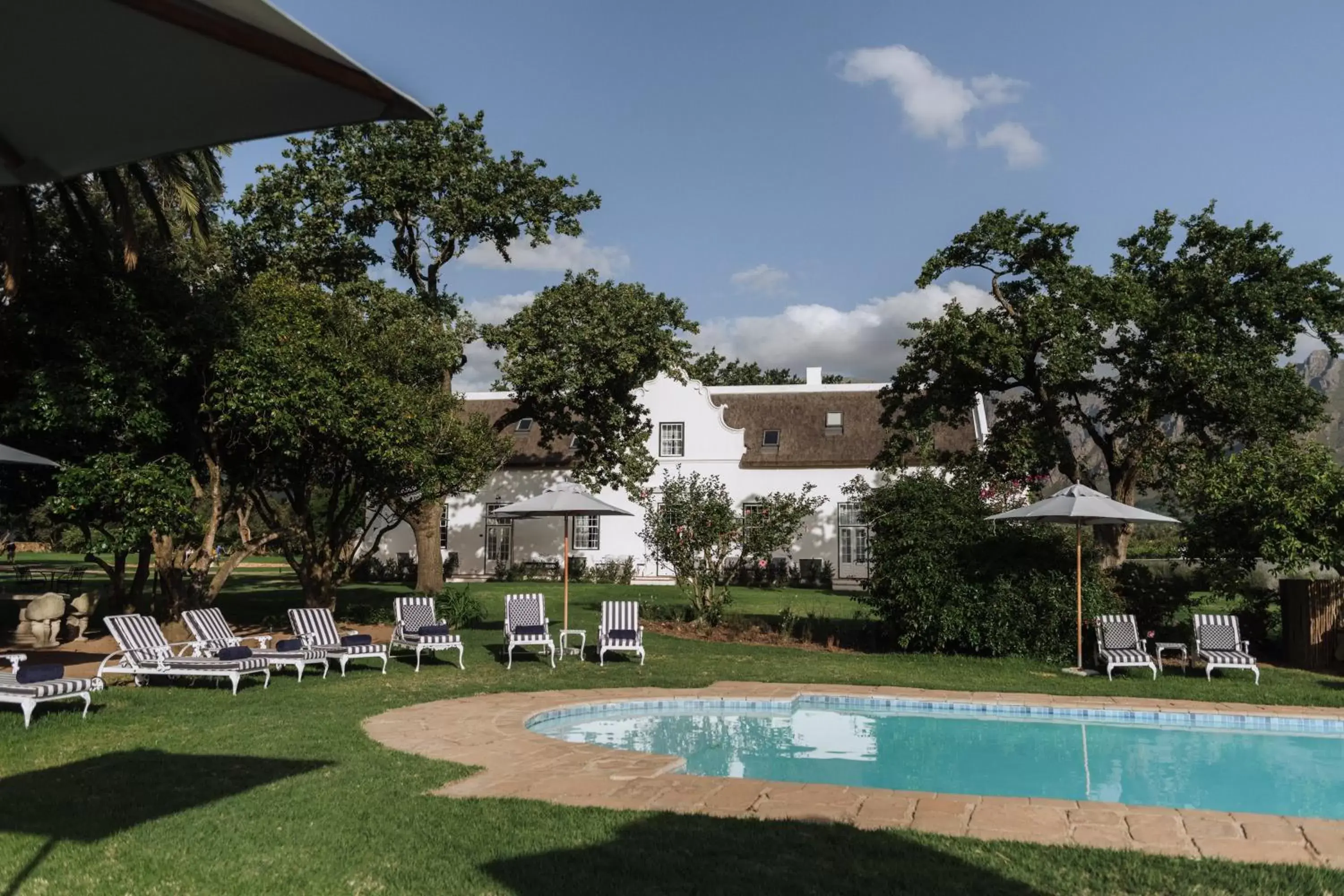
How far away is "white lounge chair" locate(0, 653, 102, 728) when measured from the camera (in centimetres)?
868

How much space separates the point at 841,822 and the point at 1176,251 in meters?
18.8

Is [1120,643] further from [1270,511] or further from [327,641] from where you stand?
[327,641]

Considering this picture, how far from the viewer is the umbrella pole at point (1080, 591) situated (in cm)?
1355

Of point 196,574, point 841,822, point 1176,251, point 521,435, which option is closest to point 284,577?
point 521,435

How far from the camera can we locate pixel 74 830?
5.46 metres

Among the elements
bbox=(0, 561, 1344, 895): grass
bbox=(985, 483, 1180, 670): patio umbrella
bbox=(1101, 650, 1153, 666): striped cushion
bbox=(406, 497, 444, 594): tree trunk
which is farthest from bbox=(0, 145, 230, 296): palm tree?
bbox=(1101, 650, 1153, 666): striped cushion

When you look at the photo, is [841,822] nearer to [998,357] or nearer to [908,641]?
[908,641]

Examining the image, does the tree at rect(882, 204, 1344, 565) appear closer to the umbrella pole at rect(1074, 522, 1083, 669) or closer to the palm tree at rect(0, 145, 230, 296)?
the umbrella pole at rect(1074, 522, 1083, 669)

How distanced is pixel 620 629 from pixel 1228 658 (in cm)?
808

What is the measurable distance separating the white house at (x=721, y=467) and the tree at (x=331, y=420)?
14.2m

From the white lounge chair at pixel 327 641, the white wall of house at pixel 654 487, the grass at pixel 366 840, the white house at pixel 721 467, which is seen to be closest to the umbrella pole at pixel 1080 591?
the grass at pixel 366 840

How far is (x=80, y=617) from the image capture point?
16.2m

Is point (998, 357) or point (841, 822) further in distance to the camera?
point (998, 357)

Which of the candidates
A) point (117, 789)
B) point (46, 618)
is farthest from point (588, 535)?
point (117, 789)
